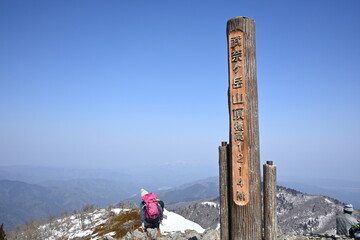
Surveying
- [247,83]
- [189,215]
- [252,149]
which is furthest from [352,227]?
[189,215]

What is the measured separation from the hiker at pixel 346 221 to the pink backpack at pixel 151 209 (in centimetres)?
981

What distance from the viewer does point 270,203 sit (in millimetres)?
6141

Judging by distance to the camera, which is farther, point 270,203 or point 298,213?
point 298,213

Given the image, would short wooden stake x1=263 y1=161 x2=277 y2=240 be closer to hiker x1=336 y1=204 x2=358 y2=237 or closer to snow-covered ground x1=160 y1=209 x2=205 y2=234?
hiker x1=336 y1=204 x2=358 y2=237

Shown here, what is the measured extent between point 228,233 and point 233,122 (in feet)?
9.71

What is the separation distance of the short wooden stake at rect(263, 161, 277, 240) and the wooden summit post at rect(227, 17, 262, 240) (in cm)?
16

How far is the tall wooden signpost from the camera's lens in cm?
623

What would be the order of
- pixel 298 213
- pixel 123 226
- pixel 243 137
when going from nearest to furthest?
pixel 243 137, pixel 123 226, pixel 298 213

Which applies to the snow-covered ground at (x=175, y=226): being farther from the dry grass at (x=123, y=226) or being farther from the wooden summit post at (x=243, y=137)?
the wooden summit post at (x=243, y=137)

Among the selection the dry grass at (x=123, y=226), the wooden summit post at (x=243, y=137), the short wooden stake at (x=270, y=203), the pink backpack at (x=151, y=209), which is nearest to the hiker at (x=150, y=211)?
the pink backpack at (x=151, y=209)

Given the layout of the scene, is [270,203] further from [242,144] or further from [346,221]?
[346,221]

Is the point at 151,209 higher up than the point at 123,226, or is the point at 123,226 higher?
the point at 151,209

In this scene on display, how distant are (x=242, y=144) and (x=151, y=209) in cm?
675

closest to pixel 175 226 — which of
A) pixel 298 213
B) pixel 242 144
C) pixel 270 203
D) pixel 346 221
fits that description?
pixel 346 221
